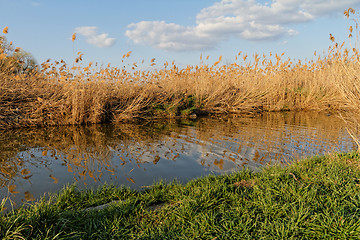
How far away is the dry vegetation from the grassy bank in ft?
8.29

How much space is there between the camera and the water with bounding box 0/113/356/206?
15.6ft

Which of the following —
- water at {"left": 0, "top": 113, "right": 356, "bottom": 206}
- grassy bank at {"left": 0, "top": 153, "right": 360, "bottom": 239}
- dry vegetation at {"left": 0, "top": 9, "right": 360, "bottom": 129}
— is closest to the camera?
grassy bank at {"left": 0, "top": 153, "right": 360, "bottom": 239}

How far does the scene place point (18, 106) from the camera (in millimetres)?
9391

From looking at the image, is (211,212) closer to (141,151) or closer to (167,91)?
(141,151)

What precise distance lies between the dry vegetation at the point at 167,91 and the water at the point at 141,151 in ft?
2.59

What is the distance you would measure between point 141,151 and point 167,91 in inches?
248

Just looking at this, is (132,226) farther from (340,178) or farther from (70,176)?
(340,178)

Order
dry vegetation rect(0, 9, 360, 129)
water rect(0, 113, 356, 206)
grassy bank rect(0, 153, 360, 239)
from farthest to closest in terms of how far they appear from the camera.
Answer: dry vegetation rect(0, 9, 360, 129) < water rect(0, 113, 356, 206) < grassy bank rect(0, 153, 360, 239)

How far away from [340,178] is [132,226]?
284 cm

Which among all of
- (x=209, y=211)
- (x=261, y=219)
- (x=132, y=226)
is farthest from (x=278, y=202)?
(x=132, y=226)

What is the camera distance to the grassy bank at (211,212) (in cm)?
262

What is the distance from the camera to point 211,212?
2.98m

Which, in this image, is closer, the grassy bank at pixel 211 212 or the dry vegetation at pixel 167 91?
the grassy bank at pixel 211 212

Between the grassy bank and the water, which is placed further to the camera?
the water
